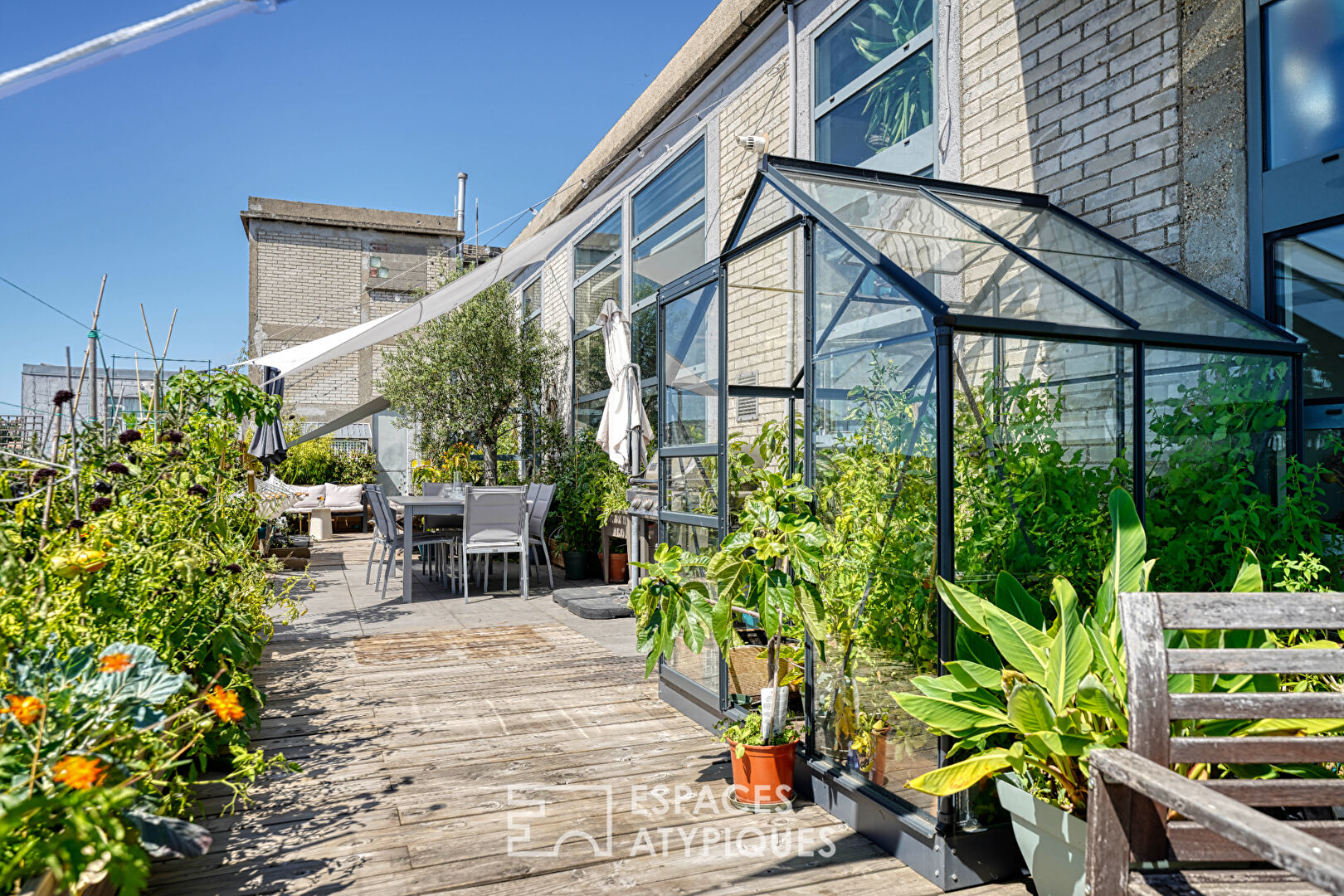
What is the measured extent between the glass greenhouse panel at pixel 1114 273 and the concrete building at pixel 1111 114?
167 millimetres

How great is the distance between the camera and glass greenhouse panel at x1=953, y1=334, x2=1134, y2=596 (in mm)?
2244

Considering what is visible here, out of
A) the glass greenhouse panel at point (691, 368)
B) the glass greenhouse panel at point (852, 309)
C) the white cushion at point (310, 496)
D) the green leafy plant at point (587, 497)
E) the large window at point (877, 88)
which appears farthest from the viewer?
the white cushion at point (310, 496)

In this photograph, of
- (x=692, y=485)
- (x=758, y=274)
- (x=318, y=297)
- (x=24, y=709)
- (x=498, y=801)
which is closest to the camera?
(x=24, y=709)

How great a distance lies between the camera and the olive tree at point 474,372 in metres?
9.45

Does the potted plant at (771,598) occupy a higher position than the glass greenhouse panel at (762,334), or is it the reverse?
the glass greenhouse panel at (762,334)

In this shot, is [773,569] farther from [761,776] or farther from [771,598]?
[761,776]

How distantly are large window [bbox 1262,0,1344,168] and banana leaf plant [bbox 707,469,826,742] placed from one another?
6.24 feet

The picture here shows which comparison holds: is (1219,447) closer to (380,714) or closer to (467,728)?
(467,728)

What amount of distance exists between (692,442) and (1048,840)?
77.4 inches

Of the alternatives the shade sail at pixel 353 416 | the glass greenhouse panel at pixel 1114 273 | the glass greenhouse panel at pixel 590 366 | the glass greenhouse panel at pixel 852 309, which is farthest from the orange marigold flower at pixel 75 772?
the shade sail at pixel 353 416

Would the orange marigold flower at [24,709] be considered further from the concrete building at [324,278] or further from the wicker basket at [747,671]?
the concrete building at [324,278]

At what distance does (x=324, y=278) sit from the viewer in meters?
17.0

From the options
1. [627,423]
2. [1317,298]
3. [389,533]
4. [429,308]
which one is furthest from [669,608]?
[429,308]

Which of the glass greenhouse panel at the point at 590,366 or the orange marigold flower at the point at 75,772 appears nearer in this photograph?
the orange marigold flower at the point at 75,772
